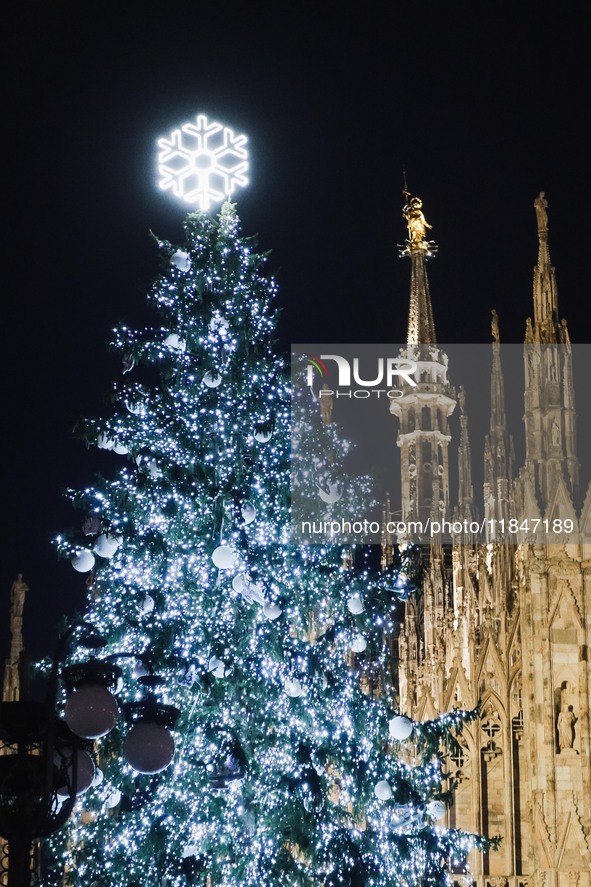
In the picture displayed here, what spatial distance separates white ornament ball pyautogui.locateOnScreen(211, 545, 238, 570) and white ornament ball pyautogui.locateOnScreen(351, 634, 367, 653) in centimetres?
147

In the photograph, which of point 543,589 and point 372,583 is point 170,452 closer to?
point 372,583

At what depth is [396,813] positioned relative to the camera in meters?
11.9

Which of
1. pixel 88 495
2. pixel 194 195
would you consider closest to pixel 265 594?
pixel 88 495

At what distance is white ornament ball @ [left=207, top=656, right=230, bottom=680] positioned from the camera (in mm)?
11586

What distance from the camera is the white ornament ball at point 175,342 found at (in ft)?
41.4

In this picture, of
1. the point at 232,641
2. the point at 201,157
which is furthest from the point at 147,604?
the point at 201,157

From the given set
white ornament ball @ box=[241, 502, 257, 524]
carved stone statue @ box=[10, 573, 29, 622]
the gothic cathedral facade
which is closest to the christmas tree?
white ornament ball @ box=[241, 502, 257, 524]

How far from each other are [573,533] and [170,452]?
8930 millimetres

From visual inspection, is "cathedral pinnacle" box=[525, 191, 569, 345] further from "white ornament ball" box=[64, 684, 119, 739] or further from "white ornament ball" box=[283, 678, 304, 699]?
"white ornament ball" box=[64, 684, 119, 739]

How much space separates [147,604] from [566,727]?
367 inches

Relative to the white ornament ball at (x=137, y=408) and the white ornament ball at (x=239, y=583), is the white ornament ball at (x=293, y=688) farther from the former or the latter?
the white ornament ball at (x=137, y=408)

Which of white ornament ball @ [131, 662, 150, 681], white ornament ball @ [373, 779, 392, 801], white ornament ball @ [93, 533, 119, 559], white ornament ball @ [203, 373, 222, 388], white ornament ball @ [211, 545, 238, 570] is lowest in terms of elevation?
white ornament ball @ [373, 779, 392, 801]

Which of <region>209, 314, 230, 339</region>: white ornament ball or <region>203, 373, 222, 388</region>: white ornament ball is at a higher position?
<region>209, 314, 230, 339</region>: white ornament ball

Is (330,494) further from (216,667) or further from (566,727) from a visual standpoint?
(566,727)
